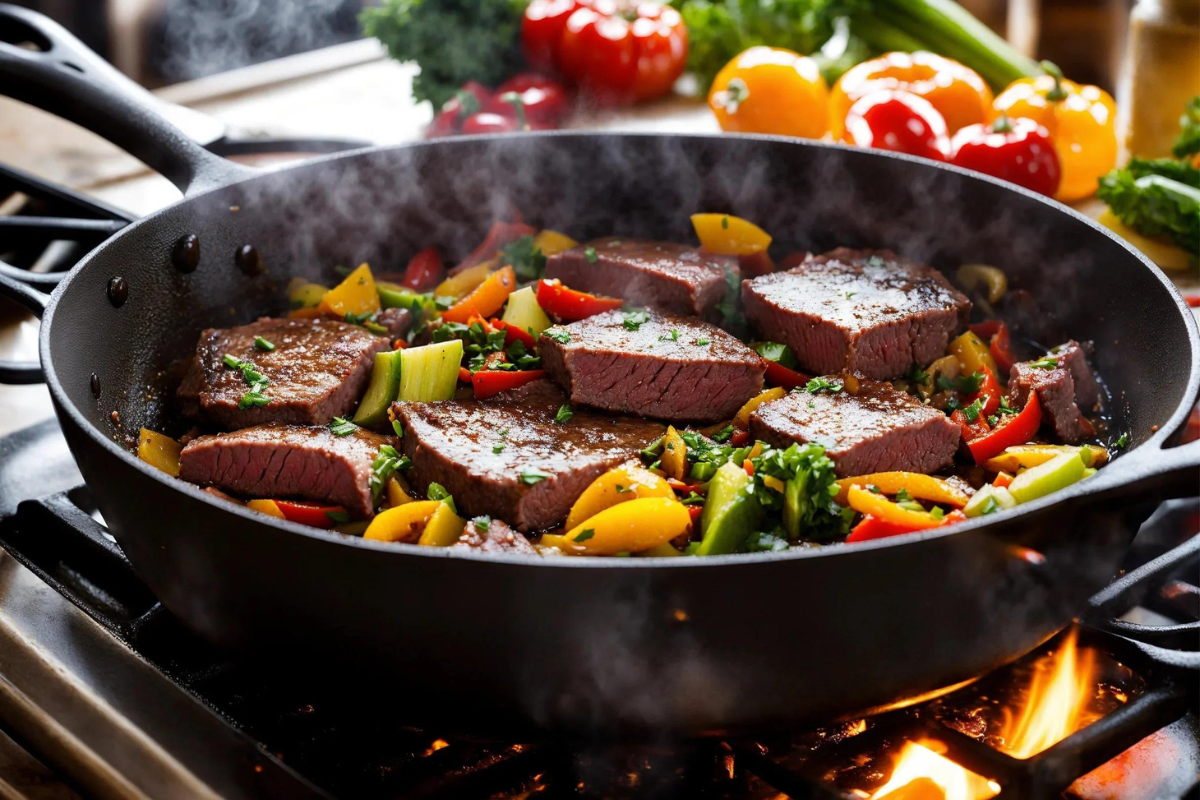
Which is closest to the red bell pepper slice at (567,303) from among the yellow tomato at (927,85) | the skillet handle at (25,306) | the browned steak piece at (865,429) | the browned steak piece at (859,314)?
the browned steak piece at (859,314)

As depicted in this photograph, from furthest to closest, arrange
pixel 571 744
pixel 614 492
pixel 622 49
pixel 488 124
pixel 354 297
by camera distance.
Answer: pixel 622 49
pixel 488 124
pixel 354 297
pixel 614 492
pixel 571 744

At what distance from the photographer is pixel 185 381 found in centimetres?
254

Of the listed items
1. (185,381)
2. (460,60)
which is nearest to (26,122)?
(460,60)

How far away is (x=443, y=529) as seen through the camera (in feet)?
6.55

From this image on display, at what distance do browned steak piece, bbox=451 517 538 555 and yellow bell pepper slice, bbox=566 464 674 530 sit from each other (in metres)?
0.15

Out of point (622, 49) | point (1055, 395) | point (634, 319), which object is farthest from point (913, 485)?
point (622, 49)

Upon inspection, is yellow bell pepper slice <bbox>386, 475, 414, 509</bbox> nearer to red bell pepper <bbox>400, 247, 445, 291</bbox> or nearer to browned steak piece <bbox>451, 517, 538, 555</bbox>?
browned steak piece <bbox>451, 517, 538, 555</bbox>

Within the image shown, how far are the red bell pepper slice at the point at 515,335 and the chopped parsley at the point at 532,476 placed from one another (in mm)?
683

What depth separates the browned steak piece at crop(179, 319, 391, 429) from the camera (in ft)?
7.87

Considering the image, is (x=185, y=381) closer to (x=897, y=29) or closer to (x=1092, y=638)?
(x=1092, y=638)

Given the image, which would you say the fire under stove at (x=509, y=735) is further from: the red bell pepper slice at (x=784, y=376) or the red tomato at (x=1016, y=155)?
the red tomato at (x=1016, y=155)

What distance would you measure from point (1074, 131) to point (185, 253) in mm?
3067

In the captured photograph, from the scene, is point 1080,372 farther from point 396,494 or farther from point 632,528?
point 396,494

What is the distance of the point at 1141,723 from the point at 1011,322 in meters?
1.28
